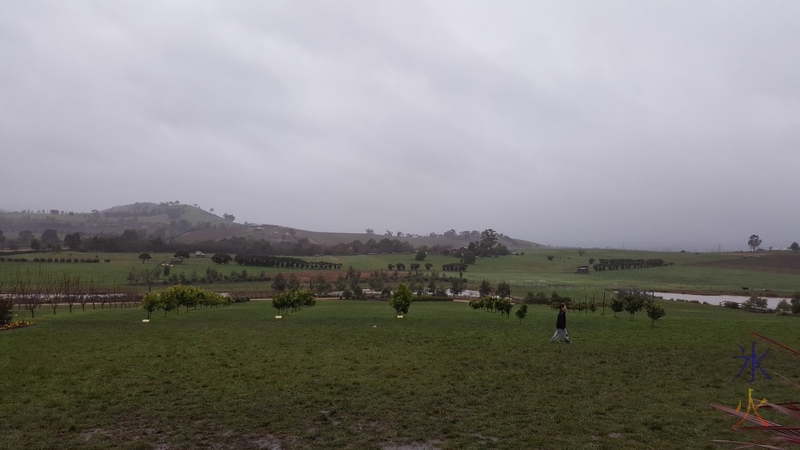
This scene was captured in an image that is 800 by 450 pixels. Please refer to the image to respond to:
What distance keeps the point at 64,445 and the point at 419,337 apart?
14.2 m

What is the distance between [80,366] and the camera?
576 inches

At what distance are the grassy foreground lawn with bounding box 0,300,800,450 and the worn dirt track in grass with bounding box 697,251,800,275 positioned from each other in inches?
3438

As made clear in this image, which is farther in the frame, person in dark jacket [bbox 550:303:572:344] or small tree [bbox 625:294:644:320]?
small tree [bbox 625:294:644:320]

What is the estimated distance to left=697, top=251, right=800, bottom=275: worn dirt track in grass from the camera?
8956 cm

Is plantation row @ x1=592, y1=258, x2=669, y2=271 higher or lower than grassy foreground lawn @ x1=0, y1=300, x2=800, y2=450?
higher

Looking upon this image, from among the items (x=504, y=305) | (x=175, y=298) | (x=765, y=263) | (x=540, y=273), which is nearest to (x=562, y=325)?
(x=504, y=305)

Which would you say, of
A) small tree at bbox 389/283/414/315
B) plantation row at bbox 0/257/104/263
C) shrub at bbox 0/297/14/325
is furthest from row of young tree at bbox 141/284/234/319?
plantation row at bbox 0/257/104/263

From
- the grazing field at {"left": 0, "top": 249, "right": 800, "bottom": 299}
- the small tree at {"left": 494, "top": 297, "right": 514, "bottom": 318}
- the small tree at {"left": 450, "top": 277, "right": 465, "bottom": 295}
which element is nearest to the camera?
the small tree at {"left": 494, "top": 297, "right": 514, "bottom": 318}

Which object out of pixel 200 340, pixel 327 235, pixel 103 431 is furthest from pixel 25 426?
pixel 327 235

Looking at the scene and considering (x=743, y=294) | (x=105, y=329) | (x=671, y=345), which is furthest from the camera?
(x=743, y=294)

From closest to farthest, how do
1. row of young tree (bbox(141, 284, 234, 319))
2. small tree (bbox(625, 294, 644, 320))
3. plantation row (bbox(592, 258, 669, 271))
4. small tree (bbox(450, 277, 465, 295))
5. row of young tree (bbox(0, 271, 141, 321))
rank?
small tree (bbox(625, 294, 644, 320))
row of young tree (bbox(141, 284, 234, 319))
row of young tree (bbox(0, 271, 141, 321))
small tree (bbox(450, 277, 465, 295))
plantation row (bbox(592, 258, 669, 271))

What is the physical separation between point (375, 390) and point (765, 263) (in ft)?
362

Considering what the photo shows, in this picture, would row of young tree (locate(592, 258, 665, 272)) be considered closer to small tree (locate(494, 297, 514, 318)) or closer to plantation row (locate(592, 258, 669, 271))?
plantation row (locate(592, 258, 669, 271))

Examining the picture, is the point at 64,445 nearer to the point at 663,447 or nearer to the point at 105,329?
the point at 663,447
